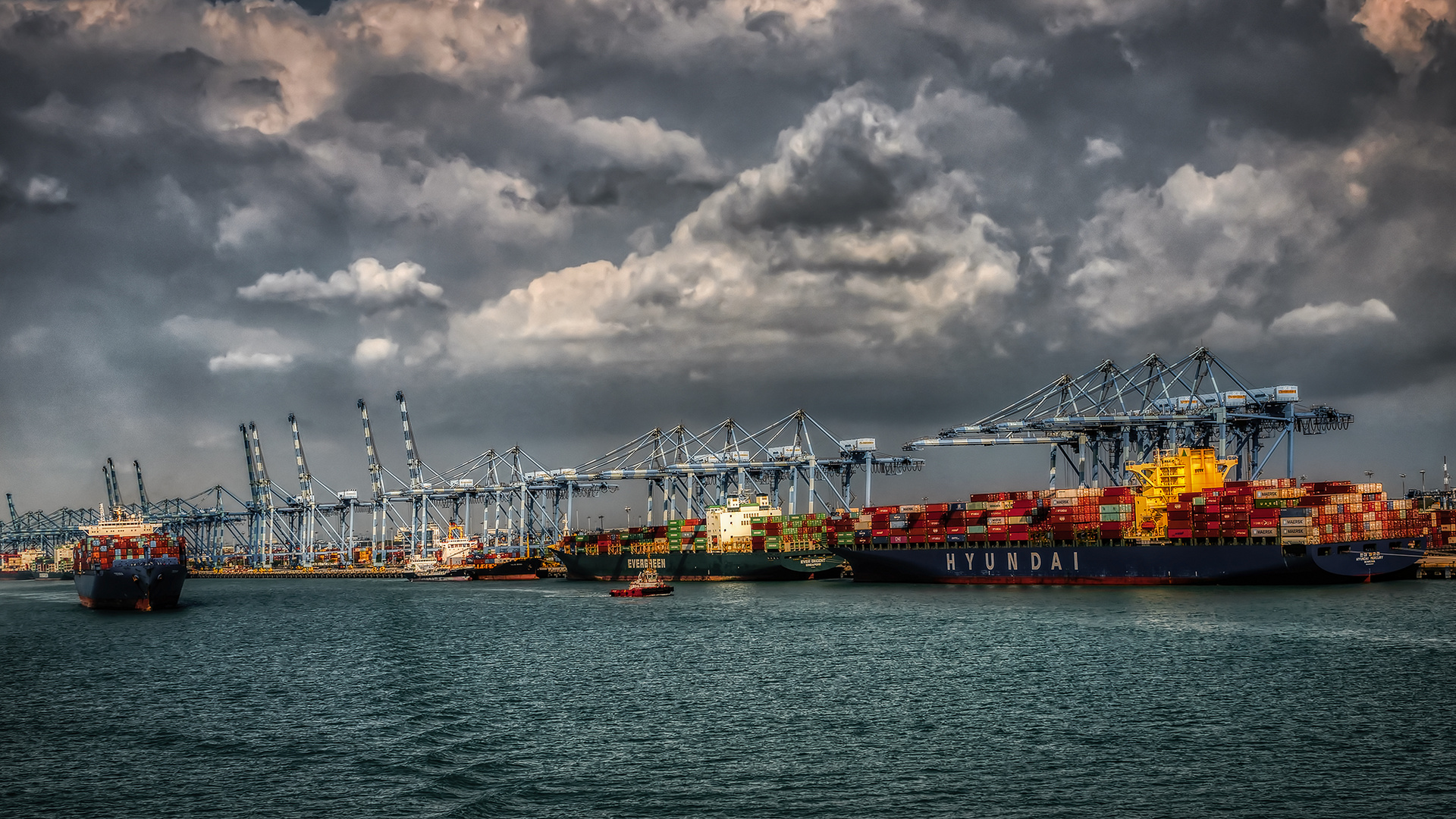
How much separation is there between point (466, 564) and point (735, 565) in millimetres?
65022

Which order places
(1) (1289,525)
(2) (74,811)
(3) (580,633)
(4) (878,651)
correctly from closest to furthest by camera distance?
(2) (74,811) → (4) (878,651) → (3) (580,633) → (1) (1289,525)

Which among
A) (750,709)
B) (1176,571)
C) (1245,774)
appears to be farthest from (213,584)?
(1245,774)

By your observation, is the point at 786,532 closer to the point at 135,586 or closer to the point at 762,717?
the point at 135,586

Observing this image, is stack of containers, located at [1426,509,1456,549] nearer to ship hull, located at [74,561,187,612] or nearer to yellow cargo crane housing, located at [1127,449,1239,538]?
yellow cargo crane housing, located at [1127,449,1239,538]

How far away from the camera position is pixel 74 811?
86.3 feet

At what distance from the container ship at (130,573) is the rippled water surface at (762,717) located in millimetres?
18066

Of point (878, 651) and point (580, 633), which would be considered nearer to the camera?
point (878, 651)

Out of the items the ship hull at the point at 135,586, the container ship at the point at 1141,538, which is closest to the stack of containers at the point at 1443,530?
the container ship at the point at 1141,538

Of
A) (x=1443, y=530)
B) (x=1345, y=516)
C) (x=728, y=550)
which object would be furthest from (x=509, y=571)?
(x=1443, y=530)

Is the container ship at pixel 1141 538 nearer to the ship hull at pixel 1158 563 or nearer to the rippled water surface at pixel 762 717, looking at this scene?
the ship hull at pixel 1158 563

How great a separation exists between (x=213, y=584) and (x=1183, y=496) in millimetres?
140531

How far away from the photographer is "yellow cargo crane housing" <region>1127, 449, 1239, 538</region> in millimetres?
94438

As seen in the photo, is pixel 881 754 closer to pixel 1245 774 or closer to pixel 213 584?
pixel 1245 774

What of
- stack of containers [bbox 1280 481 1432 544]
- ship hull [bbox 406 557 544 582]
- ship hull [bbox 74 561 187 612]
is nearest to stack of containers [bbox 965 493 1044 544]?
stack of containers [bbox 1280 481 1432 544]
